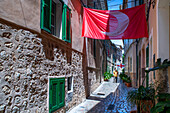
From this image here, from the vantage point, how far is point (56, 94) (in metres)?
5.36

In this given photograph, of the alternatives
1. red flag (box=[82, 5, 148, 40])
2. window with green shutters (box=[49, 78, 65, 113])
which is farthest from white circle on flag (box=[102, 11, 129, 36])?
window with green shutters (box=[49, 78, 65, 113])

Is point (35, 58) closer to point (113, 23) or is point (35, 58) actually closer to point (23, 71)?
point (23, 71)

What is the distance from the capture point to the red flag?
Result: 6.75 m

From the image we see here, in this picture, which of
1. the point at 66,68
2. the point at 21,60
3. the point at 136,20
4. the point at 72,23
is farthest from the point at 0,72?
the point at 136,20

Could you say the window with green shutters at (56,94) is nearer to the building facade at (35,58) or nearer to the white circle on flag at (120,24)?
the building facade at (35,58)

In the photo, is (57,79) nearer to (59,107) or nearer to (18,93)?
(59,107)

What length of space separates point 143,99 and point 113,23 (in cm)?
353

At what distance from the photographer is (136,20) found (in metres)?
6.73

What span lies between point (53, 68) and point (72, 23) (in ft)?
8.65

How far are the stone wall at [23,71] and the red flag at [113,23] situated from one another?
228 centimetres

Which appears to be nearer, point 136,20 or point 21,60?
point 21,60

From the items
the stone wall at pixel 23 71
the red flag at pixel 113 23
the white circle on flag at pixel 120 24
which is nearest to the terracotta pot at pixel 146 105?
the stone wall at pixel 23 71

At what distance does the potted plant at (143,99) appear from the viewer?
4.65m

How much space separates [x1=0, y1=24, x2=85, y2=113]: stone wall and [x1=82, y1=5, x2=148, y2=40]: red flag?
228 centimetres
